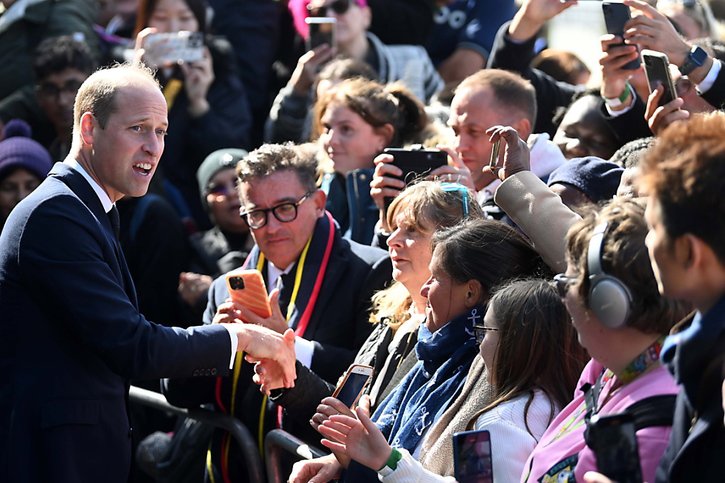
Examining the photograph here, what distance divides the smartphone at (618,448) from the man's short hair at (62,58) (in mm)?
5434

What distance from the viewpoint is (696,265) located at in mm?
2389

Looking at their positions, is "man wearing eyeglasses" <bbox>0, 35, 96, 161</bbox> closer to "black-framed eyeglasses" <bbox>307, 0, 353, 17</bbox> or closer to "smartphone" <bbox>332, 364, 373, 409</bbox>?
"black-framed eyeglasses" <bbox>307, 0, 353, 17</bbox>

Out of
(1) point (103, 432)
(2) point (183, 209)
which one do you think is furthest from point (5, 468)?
(2) point (183, 209)

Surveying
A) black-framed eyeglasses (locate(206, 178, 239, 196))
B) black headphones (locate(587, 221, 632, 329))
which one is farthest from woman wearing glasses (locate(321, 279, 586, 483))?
black-framed eyeglasses (locate(206, 178, 239, 196))

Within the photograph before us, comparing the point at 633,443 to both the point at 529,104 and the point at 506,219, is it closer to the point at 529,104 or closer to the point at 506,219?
the point at 506,219

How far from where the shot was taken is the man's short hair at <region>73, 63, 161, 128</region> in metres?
4.23

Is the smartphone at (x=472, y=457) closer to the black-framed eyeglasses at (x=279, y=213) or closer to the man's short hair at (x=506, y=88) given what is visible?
the black-framed eyeglasses at (x=279, y=213)

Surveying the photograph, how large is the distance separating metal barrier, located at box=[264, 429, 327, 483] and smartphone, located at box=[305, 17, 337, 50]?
3.01 metres

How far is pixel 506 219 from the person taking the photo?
464 centimetres

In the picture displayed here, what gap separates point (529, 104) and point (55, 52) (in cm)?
342

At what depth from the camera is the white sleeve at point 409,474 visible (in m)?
3.23

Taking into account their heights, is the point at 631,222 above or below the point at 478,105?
above

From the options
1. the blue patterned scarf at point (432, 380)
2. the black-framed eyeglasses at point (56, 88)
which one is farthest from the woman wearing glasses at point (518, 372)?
the black-framed eyeglasses at point (56, 88)

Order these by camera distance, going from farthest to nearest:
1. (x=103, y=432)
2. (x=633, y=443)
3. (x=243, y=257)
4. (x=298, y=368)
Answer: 1. (x=243, y=257)
2. (x=298, y=368)
3. (x=103, y=432)
4. (x=633, y=443)
